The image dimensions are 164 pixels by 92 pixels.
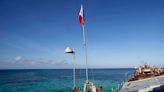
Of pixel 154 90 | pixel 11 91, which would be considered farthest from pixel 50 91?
pixel 154 90

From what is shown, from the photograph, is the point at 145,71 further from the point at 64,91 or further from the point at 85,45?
the point at 85,45

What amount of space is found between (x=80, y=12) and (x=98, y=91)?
8.31m

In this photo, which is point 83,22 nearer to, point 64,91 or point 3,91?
point 64,91

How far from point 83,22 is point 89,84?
6.16 metres

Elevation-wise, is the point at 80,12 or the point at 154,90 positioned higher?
the point at 80,12

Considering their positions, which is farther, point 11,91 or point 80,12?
point 11,91

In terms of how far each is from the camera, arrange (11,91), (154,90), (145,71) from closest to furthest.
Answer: (154,90), (145,71), (11,91)

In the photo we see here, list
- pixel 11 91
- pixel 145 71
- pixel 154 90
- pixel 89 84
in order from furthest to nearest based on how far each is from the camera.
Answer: pixel 11 91, pixel 145 71, pixel 89 84, pixel 154 90

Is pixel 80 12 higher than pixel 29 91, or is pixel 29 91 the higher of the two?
pixel 80 12

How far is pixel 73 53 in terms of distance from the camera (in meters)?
18.8

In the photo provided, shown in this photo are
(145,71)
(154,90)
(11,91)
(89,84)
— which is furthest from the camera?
(11,91)

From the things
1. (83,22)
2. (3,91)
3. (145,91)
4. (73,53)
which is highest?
(83,22)

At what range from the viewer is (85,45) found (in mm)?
18719

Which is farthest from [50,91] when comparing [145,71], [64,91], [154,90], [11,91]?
[154,90]
